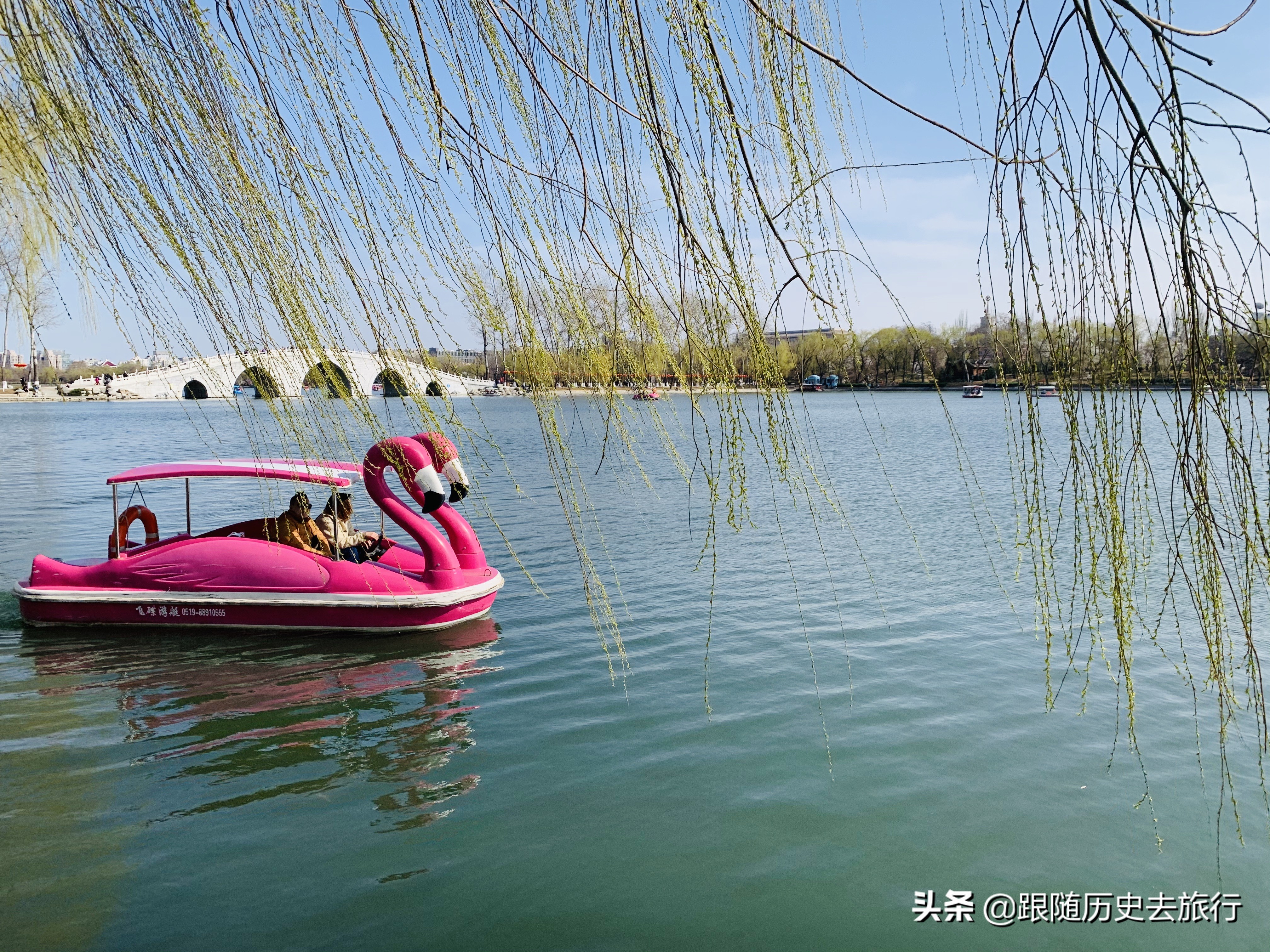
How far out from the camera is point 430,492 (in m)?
9.30

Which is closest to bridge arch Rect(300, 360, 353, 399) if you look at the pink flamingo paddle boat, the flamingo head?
the flamingo head

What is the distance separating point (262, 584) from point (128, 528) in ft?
8.38

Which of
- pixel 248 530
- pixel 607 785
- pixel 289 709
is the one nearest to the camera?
pixel 607 785

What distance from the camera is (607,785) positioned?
19.9 ft

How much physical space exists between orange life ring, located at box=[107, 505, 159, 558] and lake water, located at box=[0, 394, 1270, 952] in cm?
100

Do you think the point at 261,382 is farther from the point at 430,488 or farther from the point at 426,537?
the point at 426,537

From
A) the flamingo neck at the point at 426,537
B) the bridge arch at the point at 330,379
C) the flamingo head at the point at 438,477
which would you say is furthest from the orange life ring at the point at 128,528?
the bridge arch at the point at 330,379

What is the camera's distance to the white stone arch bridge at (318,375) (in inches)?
94.0

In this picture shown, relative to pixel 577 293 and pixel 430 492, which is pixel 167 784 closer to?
pixel 430 492

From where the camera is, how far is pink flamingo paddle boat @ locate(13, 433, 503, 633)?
9.50 metres

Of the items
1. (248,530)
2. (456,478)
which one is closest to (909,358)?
(456,478)

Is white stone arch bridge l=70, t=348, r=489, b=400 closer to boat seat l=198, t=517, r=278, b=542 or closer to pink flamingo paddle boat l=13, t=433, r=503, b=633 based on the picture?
pink flamingo paddle boat l=13, t=433, r=503, b=633

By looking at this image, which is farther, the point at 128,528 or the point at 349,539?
the point at 128,528

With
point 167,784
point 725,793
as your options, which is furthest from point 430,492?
point 725,793
